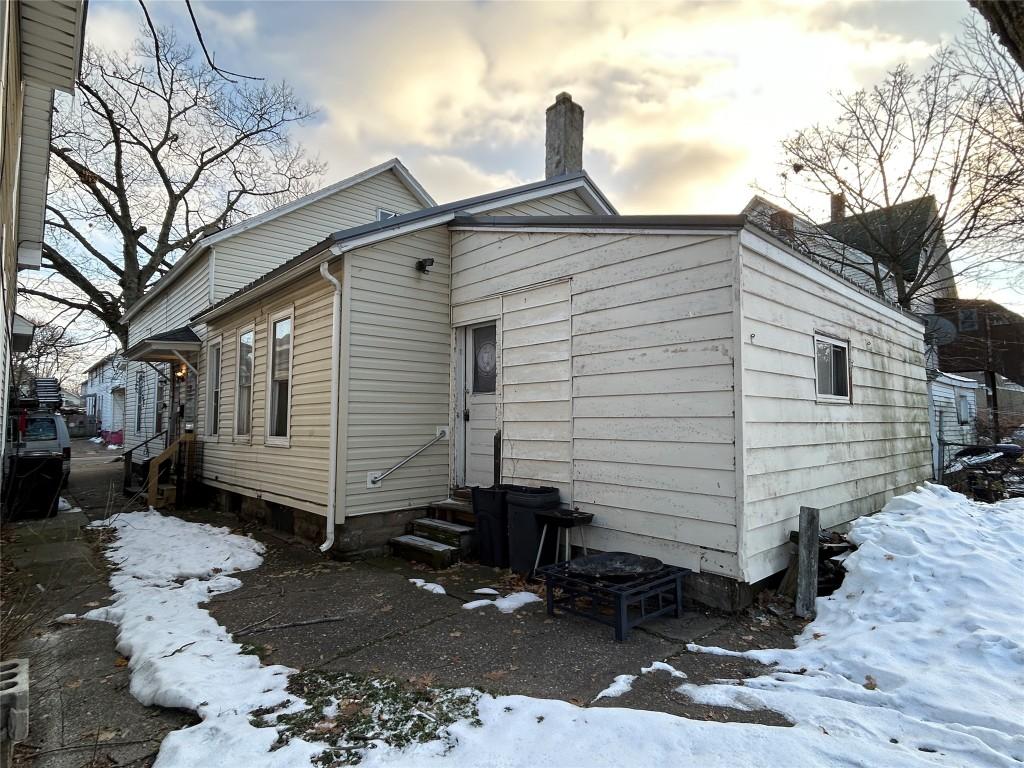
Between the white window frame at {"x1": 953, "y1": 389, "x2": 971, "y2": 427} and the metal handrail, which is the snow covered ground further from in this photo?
the white window frame at {"x1": 953, "y1": 389, "x2": 971, "y2": 427}

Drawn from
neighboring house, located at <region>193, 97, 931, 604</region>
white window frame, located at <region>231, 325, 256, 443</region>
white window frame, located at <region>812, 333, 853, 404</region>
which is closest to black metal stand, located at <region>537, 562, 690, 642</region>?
neighboring house, located at <region>193, 97, 931, 604</region>

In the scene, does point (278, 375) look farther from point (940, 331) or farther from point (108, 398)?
point (108, 398)

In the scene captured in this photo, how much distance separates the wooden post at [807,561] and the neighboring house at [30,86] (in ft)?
19.8

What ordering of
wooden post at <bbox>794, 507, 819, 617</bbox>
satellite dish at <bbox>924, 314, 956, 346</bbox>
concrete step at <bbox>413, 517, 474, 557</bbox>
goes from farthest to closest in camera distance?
satellite dish at <bbox>924, 314, 956, 346</bbox> → concrete step at <bbox>413, 517, 474, 557</bbox> → wooden post at <bbox>794, 507, 819, 617</bbox>

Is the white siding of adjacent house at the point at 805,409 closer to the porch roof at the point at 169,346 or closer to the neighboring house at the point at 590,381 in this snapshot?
the neighboring house at the point at 590,381

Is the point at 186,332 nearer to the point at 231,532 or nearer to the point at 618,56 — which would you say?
the point at 231,532

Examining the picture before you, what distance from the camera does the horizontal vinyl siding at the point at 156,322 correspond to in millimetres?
13203

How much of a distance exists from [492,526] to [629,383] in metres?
2.24

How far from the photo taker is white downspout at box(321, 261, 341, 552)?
21.2ft

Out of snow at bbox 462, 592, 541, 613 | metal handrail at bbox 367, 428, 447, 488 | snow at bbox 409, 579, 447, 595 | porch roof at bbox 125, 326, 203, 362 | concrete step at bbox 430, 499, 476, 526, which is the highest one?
porch roof at bbox 125, 326, 203, 362

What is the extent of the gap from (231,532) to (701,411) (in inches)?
285

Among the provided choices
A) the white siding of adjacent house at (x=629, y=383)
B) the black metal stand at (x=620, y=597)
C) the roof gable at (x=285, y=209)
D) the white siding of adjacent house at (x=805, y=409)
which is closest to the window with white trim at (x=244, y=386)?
the roof gable at (x=285, y=209)

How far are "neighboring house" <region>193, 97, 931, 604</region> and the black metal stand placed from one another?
333 mm

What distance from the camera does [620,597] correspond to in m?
3.99
